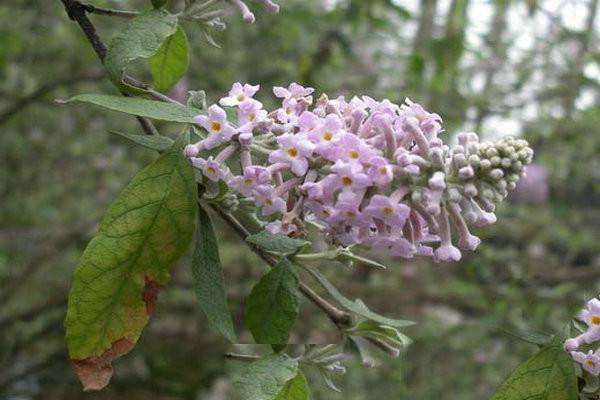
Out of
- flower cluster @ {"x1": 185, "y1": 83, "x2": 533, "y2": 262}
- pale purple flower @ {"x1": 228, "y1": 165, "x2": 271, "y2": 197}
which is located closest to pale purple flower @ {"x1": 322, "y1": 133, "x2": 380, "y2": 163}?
flower cluster @ {"x1": 185, "y1": 83, "x2": 533, "y2": 262}

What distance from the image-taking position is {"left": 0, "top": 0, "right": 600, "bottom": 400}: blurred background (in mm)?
4438

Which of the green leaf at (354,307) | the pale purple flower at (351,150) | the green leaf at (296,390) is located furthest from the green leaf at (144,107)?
the green leaf at (296,390)

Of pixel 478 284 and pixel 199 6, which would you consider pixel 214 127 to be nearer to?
pixel 199 6

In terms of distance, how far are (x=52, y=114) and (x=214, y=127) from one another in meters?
4.33

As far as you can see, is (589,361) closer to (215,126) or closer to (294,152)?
(294,152)

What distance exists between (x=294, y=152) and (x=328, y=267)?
3.87 m

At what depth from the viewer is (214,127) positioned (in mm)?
1368

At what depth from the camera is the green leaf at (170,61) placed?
1.80 meters

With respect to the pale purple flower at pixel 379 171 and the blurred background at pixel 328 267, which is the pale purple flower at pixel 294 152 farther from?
the blurred background at pixel 328 267

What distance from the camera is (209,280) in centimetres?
143

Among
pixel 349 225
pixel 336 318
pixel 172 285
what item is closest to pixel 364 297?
pixel 172 285

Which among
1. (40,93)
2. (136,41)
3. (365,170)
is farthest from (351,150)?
(40,93)

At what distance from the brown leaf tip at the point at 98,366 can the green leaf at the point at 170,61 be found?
697 mm

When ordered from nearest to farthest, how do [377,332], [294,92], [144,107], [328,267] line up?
[144,107]
[294,92]
[377,332]
[328,267]
